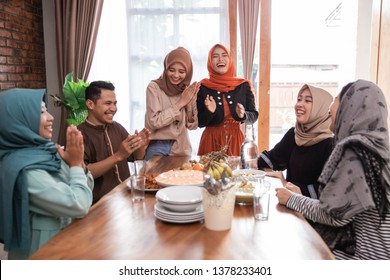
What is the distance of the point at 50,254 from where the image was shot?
39.1 inches

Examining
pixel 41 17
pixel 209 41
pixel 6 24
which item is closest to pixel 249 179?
pixel 209 41

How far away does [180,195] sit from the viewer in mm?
1304

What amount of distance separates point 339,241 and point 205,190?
24.6 inches

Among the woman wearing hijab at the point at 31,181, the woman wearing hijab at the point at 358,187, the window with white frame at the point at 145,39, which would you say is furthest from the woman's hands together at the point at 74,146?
the window with white frame at the point at 145,39

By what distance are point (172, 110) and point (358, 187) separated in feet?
5.02

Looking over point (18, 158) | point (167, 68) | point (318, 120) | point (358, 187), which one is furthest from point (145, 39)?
point (358, 187)

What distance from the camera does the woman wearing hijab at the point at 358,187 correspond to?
47.8 inches

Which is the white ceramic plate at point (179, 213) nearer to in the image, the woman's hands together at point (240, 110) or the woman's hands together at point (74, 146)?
the woman's hands together at point (74, 146)

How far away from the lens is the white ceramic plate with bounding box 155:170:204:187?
59.9 inches

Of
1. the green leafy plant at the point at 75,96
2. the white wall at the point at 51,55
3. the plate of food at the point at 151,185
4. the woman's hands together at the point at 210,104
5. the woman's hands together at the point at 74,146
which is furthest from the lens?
the white wall at the point at 51,55

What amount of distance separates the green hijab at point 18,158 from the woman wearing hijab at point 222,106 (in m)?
1.46

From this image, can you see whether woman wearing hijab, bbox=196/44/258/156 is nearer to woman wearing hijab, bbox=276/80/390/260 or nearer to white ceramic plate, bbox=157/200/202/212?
woman wearing hijab, bbox=276/80/390/260

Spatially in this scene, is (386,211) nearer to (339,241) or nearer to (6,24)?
(339,241)

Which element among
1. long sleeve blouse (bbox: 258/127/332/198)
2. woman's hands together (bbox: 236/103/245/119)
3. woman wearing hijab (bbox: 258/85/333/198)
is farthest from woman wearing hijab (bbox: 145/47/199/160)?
woman wearing hijab (bbox: 258/85/333/198)
